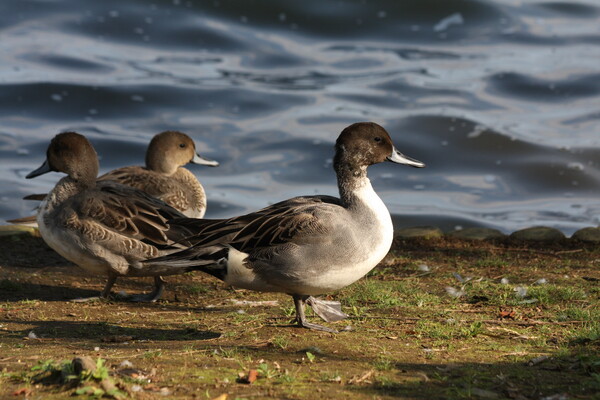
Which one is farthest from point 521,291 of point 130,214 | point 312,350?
point 130,214

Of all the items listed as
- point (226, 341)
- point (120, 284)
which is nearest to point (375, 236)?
point (226, 341)

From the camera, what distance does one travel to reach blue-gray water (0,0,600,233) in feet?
39.9

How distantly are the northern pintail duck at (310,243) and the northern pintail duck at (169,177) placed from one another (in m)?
2.46

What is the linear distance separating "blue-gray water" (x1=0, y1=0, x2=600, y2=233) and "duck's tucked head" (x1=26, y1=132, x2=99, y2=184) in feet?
15.1

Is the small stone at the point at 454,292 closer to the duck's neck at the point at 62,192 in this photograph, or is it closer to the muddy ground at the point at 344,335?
the muddy ground at the point at 344,335

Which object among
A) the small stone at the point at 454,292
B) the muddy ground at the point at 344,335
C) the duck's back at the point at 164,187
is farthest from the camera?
the duck's back at the point at 164,187

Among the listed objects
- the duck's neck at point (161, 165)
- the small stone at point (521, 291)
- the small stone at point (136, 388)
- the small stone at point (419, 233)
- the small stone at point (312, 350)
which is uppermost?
the duck's neck at point (161, 165)

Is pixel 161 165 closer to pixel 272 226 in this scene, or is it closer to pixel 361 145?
pixel 361 145

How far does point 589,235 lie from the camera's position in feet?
26.2

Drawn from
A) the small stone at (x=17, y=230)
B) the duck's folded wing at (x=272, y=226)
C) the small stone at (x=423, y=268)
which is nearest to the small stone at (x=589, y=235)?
the small stone at (x=423, y=268)

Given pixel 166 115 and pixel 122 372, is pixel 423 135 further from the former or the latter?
pixel 122 372

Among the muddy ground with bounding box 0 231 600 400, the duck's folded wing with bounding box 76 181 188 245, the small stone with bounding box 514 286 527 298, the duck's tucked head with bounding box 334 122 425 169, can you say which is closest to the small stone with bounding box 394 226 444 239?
the muddy ground with bounding box 0 231 600 400

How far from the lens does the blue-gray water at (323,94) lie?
1216 cm

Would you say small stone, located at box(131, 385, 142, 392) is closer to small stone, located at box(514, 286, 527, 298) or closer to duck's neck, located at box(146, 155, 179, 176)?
small stone, located at box(514, 286, 527, 298)
